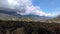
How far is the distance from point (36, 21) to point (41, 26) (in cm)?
16

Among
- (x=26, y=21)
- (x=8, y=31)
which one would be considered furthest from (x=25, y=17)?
(x=8, y=31)

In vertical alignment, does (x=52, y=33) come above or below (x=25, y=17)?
below

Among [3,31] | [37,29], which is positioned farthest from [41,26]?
[3,31]

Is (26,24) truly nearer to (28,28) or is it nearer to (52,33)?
(28,28)

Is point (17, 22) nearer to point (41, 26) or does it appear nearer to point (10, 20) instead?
point (10, 20)

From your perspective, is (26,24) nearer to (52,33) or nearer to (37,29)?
(37,29)

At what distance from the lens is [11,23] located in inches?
188

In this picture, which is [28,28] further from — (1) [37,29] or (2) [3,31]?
(2) [3,31]

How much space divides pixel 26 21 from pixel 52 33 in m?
0.58

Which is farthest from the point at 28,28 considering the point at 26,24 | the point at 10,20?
the point at 10,20

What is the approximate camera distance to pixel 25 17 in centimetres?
505

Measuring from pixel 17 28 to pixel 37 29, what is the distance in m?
0.40

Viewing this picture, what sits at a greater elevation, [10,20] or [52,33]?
[10,20]

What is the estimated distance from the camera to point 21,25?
15.8 ft
